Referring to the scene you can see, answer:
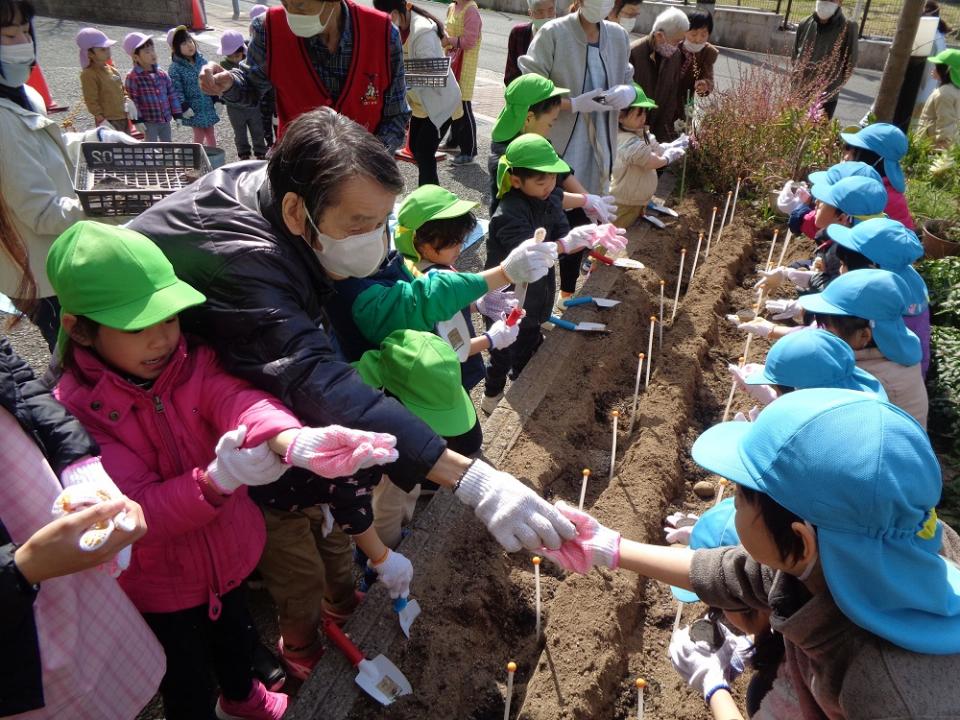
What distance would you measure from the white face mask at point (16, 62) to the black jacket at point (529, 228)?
7.44 ft


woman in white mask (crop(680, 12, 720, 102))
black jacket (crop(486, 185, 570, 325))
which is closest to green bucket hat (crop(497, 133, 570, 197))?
black jacket (crop(486, 185, 570, 325))

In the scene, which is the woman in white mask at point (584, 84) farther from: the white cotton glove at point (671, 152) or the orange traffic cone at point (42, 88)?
the orange traffic cone at point (42, 88)

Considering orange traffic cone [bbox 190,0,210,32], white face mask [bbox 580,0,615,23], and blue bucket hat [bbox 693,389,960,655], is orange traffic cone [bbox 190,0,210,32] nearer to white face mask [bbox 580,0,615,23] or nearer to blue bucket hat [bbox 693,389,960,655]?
white face mask [bbox 580,0,615,23]

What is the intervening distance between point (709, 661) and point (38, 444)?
190 cm

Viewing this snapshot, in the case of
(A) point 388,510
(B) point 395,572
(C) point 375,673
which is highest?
(B) point 395,572

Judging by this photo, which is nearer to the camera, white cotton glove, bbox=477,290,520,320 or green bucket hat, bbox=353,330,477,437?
green bucket hat, bbox=353,330,477,437

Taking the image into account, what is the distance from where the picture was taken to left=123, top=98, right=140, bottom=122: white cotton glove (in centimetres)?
708

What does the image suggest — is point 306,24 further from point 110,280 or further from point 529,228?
point 110,280

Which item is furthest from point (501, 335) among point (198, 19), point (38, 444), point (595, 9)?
point (198, 19)

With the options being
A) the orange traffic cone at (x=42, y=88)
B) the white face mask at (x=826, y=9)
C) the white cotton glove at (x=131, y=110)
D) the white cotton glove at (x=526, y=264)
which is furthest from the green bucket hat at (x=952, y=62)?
the orange traffic cone at (x=42, y=88)

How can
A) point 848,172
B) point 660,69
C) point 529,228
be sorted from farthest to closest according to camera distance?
point 660,69, point 848,172, point 529,228

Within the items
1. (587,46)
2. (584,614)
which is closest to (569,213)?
(587,46)

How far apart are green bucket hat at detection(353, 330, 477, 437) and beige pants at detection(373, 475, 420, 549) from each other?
467 mm

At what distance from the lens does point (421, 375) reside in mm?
2506
